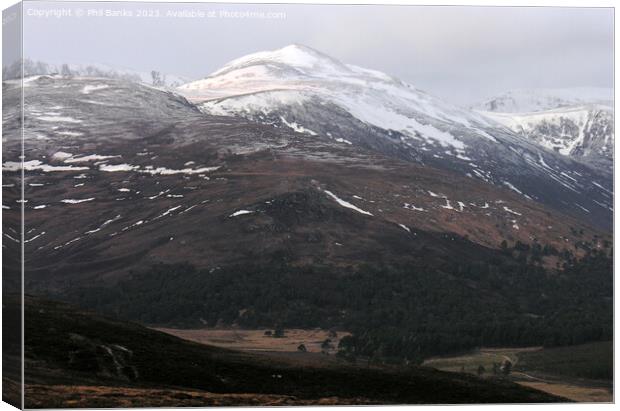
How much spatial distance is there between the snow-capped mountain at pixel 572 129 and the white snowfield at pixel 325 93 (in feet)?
3.57

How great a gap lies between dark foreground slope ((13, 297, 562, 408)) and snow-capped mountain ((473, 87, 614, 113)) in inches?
322

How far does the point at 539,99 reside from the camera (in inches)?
1644

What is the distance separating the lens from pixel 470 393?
37656 millimetres

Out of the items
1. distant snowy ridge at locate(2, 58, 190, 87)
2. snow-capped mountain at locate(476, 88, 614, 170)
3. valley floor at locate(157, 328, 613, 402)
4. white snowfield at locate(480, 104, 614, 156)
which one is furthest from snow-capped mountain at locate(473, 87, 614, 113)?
distant snowy ridge at locate(2, 58, 190, 87)

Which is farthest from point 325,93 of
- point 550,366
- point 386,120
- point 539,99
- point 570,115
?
point 550,366

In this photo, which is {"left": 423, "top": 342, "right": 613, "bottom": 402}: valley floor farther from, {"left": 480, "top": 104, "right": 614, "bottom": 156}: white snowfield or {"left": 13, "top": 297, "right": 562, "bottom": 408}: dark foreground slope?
{"left": 480, "top": 104, "right": 614, "bottom": 156}: white snowfield


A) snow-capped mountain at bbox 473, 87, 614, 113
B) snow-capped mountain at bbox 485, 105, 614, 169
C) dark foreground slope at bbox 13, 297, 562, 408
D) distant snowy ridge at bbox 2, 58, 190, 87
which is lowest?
dark foreground slope at bbox 13, 297, 562, 408

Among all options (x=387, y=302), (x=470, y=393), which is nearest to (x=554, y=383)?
(x=470, y=393)

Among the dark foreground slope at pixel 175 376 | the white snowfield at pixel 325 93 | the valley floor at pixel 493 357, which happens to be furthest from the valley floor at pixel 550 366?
the white snowfield at pixel 325 93

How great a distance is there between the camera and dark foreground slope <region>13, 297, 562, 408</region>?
115 feet

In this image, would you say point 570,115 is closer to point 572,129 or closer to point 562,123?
point 572,129

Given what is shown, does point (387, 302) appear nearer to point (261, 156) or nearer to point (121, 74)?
point (261, 156)

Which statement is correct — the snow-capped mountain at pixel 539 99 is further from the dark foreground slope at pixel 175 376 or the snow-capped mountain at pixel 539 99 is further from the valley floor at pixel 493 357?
the dark foreground slope at pixel 175 376

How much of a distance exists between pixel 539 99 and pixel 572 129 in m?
1.89
